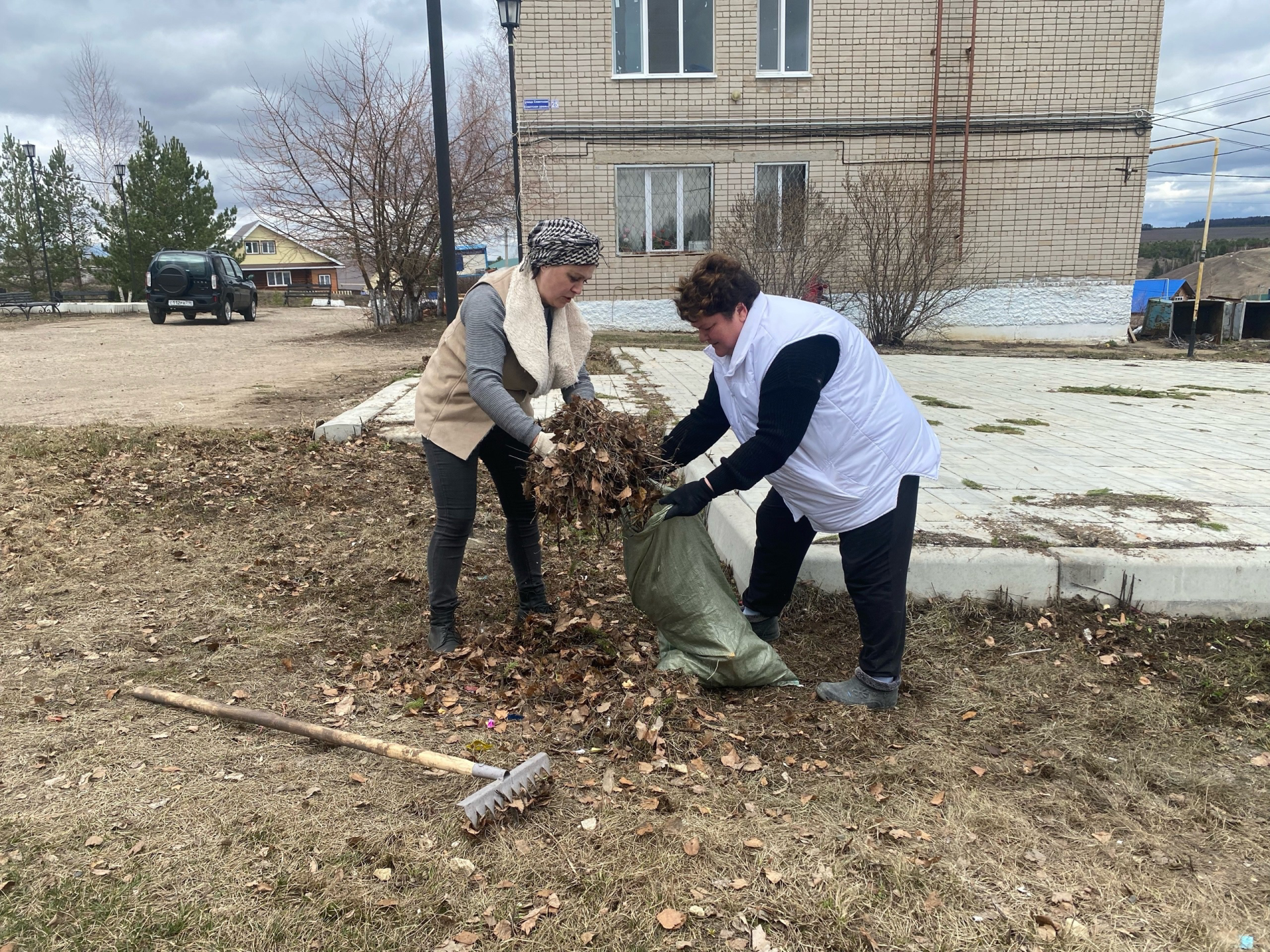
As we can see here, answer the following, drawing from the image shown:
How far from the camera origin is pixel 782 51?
15.4m

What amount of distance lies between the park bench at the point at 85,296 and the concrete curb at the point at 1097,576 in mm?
32323

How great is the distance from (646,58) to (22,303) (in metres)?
20.5

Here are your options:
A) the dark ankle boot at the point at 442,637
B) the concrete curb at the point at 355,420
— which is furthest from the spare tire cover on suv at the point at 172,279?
the dark ankle boot at the point at 442,637

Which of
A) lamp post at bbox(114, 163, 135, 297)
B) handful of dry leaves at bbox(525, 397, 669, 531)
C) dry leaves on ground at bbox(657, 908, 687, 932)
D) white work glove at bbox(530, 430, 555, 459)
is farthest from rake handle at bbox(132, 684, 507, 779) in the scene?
lamp post at bbox(114, 163, 135, 297)

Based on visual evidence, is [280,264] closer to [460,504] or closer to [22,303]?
[22,303]

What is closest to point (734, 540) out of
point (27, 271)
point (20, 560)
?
Result: point (20, 560)

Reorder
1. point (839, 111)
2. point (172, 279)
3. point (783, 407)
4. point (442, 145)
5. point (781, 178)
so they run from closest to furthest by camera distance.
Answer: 1. point (783, 407)
2. point (442, 145)
3. point (839, 111)
4. point (781, 178)
5. point (172, 279)

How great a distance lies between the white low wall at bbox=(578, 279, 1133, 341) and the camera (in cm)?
1611

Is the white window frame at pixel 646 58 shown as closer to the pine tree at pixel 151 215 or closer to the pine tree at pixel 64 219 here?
the pine tree at pixel 151 215

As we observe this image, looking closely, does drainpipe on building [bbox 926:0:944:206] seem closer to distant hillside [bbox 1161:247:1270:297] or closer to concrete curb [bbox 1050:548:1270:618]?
concrete curb [bbox 1050:548:1270:618]

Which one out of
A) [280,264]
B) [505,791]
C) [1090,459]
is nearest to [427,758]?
[505,791]

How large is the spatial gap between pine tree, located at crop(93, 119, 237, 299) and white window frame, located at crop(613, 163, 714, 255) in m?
19.2

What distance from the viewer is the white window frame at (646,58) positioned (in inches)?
596

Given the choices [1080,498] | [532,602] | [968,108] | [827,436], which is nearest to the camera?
[827,436]
